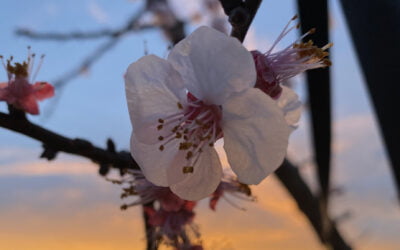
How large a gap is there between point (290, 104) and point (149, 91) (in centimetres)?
29

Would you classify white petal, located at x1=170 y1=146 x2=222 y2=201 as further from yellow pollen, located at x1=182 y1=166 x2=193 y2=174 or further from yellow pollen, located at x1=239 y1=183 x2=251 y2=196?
yellow pollen, located at x1=239 y1=183 x2=251 y2=196

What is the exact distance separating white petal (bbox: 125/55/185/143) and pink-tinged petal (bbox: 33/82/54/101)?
0.34m

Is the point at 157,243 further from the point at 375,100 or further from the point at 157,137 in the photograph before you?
the point at 375,100

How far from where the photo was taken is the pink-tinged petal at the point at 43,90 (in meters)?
0.91

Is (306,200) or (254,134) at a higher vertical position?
(254,134)

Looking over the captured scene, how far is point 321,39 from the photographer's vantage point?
1.10m

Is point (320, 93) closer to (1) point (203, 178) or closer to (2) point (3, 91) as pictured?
(1) point (203, 178)

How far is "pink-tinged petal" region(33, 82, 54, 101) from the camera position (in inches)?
35.7

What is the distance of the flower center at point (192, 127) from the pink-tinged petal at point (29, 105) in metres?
0.28

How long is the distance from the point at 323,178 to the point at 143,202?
0.96m

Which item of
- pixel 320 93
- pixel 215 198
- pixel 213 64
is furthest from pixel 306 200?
pixel 213 64

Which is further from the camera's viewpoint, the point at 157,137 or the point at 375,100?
the point at 375,100

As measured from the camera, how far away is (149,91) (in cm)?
67

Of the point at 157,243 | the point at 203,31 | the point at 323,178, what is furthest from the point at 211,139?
the point at 323,178
